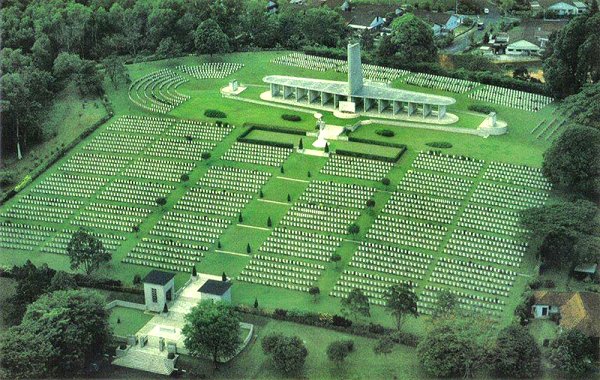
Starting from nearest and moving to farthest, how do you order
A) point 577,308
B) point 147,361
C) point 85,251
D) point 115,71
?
point 147,361, point 577,308, point 85,251, point 115,71

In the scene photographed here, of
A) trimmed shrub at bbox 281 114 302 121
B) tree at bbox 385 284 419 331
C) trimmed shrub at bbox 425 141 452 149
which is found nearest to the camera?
tree at bbox 385 284 419 331

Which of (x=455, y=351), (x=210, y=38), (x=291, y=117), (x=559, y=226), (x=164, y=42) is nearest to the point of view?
(x=455, y=351)

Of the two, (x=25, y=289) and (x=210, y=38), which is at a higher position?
(x=210, y=38)

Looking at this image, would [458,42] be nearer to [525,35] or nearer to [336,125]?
[525,35]

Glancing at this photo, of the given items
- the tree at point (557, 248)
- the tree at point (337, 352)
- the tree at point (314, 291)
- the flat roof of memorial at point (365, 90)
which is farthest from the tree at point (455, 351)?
the flat roof of memorial at point (365, 90)

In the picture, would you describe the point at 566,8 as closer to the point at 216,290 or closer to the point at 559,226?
the point at 559,226

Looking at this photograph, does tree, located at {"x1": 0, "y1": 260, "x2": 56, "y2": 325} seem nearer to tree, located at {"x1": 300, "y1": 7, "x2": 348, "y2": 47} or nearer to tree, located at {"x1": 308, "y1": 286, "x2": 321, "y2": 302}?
tree, located at {"x1": 308, "y1": 286, "x2": 321, "y2": 302}

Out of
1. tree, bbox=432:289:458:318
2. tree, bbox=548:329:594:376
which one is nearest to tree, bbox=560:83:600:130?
tree, bbox=432:289:458:318

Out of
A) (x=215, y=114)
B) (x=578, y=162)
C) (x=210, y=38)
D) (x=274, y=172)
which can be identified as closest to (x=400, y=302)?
(x=578, y=162)
